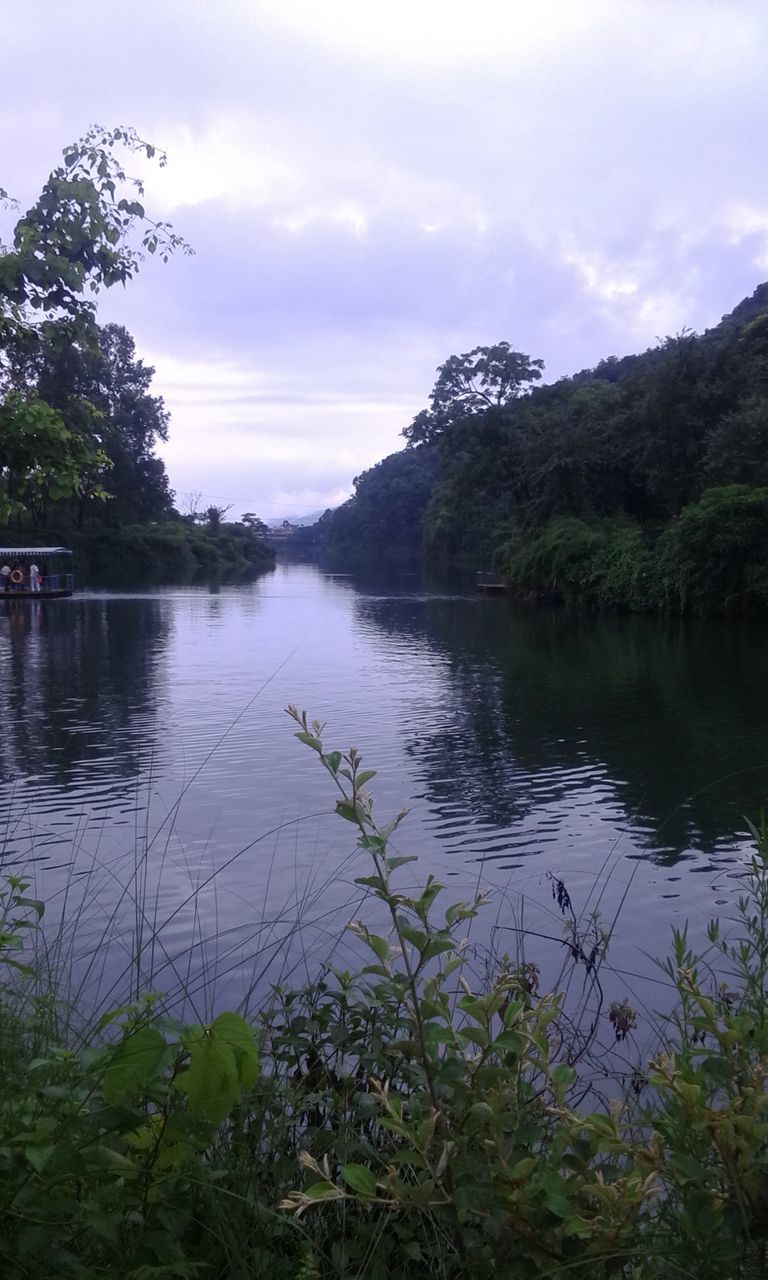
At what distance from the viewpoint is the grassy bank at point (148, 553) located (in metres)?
64.9

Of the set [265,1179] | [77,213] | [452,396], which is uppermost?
[452,396]


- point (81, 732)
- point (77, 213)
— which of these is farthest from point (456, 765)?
point (77, 213)

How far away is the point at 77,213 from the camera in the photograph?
4047 millimetres

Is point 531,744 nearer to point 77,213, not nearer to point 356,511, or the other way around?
point 77,213

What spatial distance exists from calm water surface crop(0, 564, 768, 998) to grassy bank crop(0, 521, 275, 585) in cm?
3608

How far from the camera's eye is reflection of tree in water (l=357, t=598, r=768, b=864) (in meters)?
10.6

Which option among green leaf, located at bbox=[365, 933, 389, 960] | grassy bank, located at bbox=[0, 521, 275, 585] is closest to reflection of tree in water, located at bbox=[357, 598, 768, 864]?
green leaf, located at bbox=[365, 933, 389, 960]

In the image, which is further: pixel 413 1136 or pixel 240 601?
pixel 240 601

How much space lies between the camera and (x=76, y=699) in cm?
1673

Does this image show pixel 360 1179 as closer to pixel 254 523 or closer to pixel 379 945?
pixel 379 945

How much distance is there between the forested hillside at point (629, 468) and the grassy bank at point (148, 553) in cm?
1899

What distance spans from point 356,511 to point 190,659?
10816cm

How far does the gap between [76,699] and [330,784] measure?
6807mm

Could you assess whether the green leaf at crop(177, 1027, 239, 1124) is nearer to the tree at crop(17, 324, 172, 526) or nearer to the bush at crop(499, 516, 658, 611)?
the bush at crop(499, 516, 658, 611)
